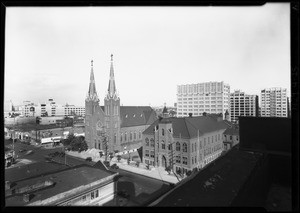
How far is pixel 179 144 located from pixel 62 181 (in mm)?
7711

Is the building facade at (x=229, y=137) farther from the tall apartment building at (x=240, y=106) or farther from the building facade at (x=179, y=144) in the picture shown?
the tall apartment building at (x=240, y=106)

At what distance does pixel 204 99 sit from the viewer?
15.8 metres

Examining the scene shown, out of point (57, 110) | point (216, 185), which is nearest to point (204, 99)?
point (216, 185)

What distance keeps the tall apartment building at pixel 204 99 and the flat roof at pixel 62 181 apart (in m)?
9.70

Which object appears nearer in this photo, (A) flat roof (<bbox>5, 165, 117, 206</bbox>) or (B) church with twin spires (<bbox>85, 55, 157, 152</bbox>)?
(A) flat roof (<bbox>5, 165, 117, 206</bbox>)

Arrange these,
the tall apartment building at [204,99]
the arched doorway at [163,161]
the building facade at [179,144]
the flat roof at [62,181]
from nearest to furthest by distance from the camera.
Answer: the flat roof at [62,181] → the building facade at [179,144] → the arched doorway at [163,161] → the tall apartment building at [204,99]

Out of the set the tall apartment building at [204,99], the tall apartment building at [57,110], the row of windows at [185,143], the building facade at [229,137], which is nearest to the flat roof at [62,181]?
the row of windows at [185,143]

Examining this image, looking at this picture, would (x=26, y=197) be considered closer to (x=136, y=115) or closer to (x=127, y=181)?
(x=127, y=181)

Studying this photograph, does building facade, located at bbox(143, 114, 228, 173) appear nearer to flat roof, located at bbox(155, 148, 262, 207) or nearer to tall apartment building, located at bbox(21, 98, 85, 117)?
flat roof, located at bbox(155, 148, 262, 207)

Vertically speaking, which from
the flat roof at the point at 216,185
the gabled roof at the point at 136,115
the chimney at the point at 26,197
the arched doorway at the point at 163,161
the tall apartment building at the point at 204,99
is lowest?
the arched doorway at the point at 163,161

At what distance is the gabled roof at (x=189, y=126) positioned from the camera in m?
11.9

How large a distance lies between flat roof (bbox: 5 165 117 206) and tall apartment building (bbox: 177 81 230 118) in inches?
382

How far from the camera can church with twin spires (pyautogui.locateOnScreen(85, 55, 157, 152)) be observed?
15.0 meters

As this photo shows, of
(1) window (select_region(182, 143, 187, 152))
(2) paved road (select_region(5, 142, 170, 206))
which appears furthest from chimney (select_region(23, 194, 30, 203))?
(1) window (select_region(182, 143, 187, 152))
